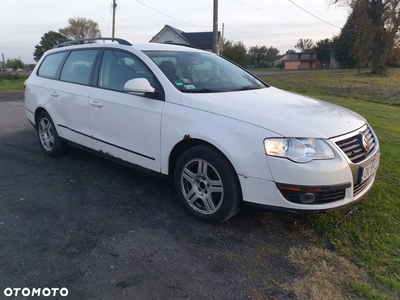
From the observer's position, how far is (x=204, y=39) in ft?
157

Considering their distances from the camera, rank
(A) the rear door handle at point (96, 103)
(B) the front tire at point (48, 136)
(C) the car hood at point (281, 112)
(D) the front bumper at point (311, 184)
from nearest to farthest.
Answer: (D) the front bumper at point (311, 184), (C) the car hood at point (281, 112), (A) the rear door handle at point (96, 103), (B) the front tire at point (48, 136)

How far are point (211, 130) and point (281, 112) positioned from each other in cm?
66

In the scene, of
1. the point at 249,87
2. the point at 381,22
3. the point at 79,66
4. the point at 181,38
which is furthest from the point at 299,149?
the point at 181,38

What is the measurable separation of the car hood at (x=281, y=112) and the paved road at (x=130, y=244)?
0.97 m

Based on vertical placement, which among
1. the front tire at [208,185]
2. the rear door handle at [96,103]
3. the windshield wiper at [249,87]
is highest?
the windshield wiper at [249,87]

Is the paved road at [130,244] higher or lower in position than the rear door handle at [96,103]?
lower

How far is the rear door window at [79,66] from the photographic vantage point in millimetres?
4410

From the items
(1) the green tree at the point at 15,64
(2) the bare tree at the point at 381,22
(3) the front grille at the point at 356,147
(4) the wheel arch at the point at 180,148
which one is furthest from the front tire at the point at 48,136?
(1) the green tree at the point at 15,64

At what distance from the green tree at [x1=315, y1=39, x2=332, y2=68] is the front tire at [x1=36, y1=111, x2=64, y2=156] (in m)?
75.4

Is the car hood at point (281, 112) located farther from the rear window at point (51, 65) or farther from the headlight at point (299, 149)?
the rear window at point (51, 65)

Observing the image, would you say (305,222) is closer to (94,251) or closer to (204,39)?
(94,251)

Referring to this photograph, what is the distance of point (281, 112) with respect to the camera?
3076 mm

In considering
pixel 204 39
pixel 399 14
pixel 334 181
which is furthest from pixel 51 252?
pixel 204 39

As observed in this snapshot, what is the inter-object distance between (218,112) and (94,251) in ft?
5.19
